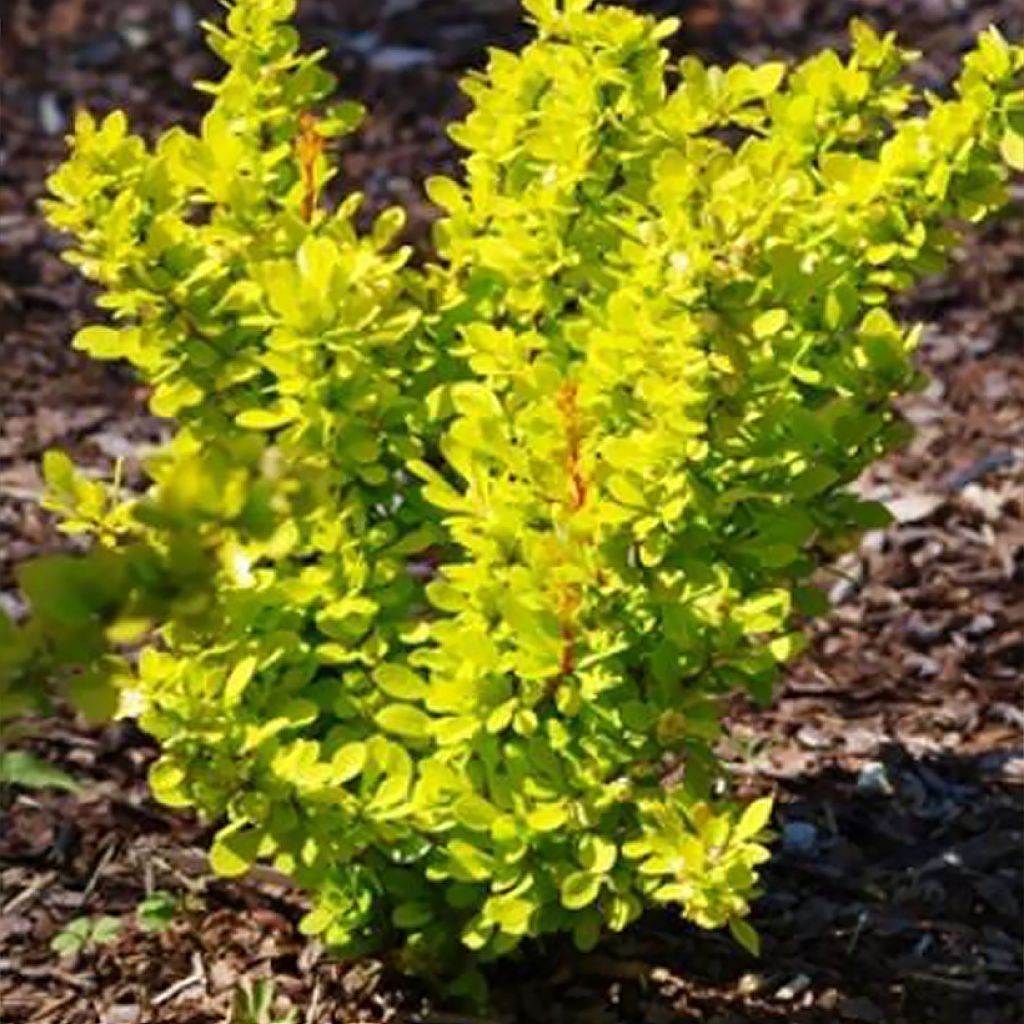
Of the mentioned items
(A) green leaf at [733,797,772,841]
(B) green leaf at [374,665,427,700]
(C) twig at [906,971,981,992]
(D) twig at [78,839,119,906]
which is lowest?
(C) twig at [906,971,981,992]

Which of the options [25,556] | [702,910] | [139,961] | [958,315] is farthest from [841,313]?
[958,315]

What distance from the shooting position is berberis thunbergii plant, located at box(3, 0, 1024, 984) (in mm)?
3070

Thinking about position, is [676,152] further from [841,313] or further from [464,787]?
[464,787]

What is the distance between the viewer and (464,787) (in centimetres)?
327

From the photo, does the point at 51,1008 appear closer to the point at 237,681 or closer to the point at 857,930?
the point at 237,681

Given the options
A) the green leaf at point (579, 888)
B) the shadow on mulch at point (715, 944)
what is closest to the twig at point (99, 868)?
the shadow on mulch at point (715, 944)

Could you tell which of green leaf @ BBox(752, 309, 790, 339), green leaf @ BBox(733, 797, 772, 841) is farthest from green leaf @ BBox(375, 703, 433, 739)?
green leaf @ BBox(752, 309, 790, 339)

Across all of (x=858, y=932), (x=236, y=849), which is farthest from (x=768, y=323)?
(x=858, y=932)

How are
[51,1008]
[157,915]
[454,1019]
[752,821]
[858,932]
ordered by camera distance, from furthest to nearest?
[858,932], [157,915], [51,1008], [454,1019], [752,821]

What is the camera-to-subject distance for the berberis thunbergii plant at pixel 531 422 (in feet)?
10.1

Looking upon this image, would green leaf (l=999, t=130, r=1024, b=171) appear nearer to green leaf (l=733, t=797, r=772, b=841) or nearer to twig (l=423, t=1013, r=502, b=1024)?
green leaf (l=733, t=797, r=772, b=841)

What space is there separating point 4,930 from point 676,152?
5.35 feet

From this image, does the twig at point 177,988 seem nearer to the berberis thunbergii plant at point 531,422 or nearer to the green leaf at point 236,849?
the berberis thunbergii plant at point 531,422

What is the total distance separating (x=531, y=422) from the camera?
3105mm
